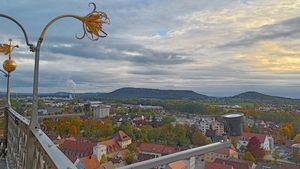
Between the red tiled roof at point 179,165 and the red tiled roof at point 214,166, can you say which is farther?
the red tiled roof at point 214,166

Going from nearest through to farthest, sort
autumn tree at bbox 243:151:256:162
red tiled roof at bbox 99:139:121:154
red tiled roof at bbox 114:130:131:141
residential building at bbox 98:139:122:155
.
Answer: autumn tree at bbox 243:151:256:162
residential building at bbox 98:139:122:155
red tiled roof at bbox 99:139:121:154
red tiled roof at bbox 114:130:131:141

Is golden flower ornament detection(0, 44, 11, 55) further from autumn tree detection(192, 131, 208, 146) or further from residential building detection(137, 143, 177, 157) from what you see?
autumn tree detection(192, 131, 208, 146)

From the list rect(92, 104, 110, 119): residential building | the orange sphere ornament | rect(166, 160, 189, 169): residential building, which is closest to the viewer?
rect(166, 160, 189, 169): residential building

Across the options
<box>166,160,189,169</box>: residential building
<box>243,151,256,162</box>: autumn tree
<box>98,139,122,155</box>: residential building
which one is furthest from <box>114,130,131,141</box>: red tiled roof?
<box>166,160,189,169</box>: residential building

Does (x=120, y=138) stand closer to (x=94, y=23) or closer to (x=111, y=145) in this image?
(x=111, y=145)

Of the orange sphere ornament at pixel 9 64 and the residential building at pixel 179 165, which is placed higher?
the orange sphere ornament at pixel 9 64

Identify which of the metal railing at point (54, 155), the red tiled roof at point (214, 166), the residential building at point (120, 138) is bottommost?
the residential building at point (120, 138)

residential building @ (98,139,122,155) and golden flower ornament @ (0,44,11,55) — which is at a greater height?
golden flower ornament @ (0,44,11,55)

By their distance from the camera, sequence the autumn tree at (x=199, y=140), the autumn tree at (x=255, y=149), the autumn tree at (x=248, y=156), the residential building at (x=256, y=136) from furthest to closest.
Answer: the autumn tree at (x=255, y=149) → the autumn tree at (x=248, y=156) → the autumn tree at (x=199, y=140) → the residential building at (x=256, y=136)

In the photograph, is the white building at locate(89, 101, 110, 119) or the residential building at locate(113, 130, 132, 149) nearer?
the white building at locate(89, 101, 110, 119)

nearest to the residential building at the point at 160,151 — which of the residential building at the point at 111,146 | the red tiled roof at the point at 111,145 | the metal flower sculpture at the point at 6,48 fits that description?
the metal flower sculpture at the point at 6,48

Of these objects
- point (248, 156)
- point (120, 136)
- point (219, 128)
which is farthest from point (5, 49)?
point (120, 136)

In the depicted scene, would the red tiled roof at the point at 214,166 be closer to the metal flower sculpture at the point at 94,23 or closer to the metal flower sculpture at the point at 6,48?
the metal flower sculpture at the point at 94,23

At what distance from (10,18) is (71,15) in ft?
2.17
